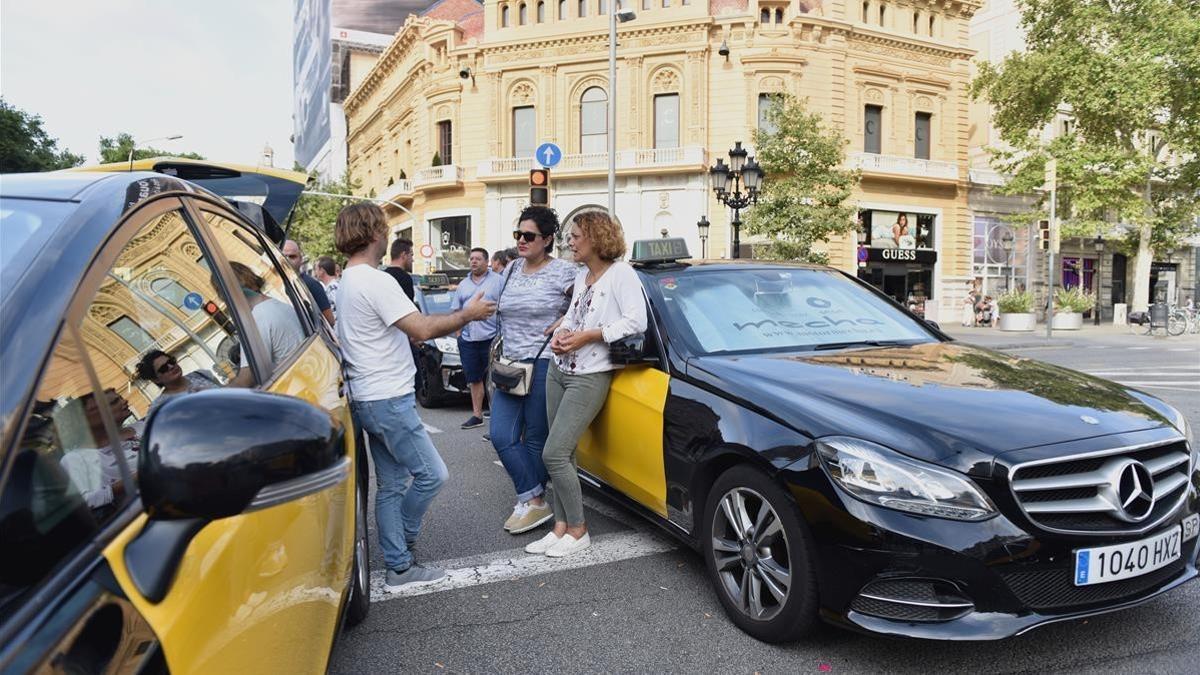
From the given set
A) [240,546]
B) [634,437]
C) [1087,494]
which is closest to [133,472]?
[240,546]

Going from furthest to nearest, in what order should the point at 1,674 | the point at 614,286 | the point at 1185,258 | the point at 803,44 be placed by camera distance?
1. the point at 1185,258
2. the point at 803,44
3. the point at 614,286
4. the point at 1,674

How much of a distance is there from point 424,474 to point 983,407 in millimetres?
2302

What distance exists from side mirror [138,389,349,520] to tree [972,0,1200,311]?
3181 centimetres

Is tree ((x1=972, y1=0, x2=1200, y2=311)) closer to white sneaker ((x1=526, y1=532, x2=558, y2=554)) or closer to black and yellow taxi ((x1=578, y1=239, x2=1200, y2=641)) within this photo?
black and yellow taxi ((x1=578, y1=239, x2=1200, y2=641))

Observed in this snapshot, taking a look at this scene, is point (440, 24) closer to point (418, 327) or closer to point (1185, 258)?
point (418, 327)

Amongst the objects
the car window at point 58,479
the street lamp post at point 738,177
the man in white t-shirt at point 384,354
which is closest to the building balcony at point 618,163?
the street lamp post at point 738,177

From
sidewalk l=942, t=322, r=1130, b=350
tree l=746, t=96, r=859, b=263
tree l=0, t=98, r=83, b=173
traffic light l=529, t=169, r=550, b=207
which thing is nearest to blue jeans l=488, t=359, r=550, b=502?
traffic light l=529, t=169, r=550, b=207

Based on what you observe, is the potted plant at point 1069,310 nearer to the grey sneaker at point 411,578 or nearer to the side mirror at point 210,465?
the grey sneaker at point 411,578

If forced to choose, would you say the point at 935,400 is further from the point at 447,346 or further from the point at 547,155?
the point at 547,155

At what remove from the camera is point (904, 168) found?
33.6 meters

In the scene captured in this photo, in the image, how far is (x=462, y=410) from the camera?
9148 mm

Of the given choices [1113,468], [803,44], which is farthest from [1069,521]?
[803,44]

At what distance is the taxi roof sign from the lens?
4.53m

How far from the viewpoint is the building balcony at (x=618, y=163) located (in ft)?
104
